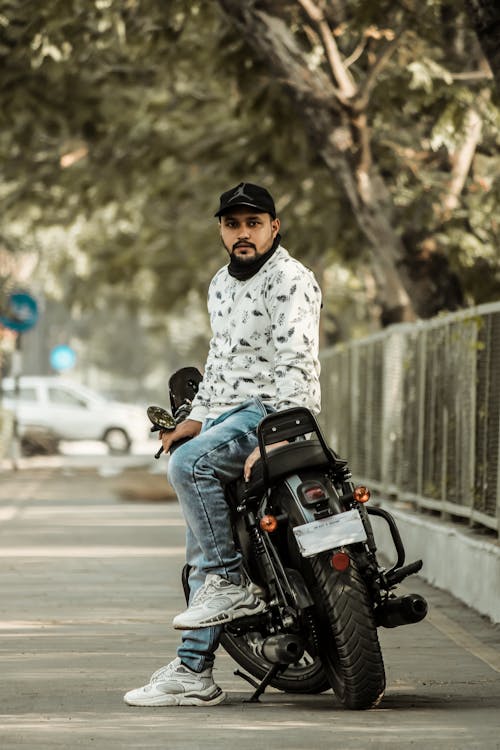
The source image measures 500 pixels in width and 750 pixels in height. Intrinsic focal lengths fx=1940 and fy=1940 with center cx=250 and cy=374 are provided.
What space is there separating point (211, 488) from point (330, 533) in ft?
1.78

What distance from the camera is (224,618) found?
7.02 m

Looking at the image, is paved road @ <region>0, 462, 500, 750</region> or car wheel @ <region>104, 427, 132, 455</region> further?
car wheel @ <region>104, 427, 132, 455</region>

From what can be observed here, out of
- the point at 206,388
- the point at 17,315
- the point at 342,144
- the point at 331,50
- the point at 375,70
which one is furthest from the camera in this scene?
the point at 17,315

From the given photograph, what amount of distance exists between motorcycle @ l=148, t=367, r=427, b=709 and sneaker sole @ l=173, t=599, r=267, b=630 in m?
0.03

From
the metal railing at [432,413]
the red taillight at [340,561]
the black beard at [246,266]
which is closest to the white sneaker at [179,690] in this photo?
the red taillight at [340,561]

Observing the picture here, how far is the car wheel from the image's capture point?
1631 inches

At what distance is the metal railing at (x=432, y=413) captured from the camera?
37.2 feet

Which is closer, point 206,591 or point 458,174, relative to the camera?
point 206,591

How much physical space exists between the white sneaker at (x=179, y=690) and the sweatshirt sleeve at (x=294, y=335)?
41.5 inches

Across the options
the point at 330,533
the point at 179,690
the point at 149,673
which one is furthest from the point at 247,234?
the point at 149,673

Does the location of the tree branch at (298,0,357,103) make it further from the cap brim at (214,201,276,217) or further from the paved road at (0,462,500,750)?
the cap brim at (214,201,276,217)

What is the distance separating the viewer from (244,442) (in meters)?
7.09

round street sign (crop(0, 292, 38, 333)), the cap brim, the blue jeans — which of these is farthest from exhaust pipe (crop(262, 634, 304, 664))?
round street sign (crop(0, 292, 38, 333))

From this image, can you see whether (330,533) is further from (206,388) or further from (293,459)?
(206,388)
